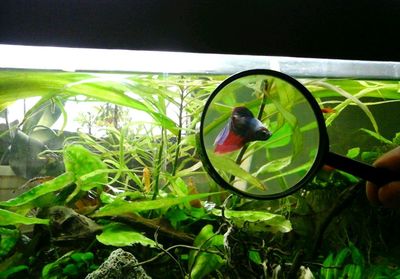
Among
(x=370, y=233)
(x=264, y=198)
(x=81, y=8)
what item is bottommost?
(x=370, y=233)

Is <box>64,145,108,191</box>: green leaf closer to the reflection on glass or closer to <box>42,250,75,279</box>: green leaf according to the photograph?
<box>42,250,75,279</box>: green leaf

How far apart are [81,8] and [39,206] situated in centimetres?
35

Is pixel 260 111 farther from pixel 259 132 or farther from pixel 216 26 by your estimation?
pixel 216 26

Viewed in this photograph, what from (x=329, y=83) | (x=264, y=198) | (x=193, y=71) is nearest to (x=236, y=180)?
(x=264, y=198)

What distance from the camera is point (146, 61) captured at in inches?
28.8

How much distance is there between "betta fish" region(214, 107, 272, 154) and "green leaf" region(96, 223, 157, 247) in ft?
0.65

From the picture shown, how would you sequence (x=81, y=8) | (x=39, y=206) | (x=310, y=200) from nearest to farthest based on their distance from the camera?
(x=81, y=8) → (x=39, y=206) → (x=310, y=200)

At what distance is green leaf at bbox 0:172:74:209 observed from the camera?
74 cm

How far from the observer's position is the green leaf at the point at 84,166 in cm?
79

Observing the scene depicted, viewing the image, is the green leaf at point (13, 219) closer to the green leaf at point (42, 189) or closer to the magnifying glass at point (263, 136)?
the green leaf at point (42, 189)

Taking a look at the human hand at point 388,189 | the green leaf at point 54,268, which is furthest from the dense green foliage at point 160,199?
the human hand at point 388,189

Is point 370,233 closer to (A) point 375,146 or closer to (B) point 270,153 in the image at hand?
(A) point 375,146

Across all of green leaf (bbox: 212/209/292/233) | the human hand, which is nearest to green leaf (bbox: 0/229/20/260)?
green leaf (bbox: 212/209/292/233)

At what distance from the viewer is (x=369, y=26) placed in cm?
→ 76
